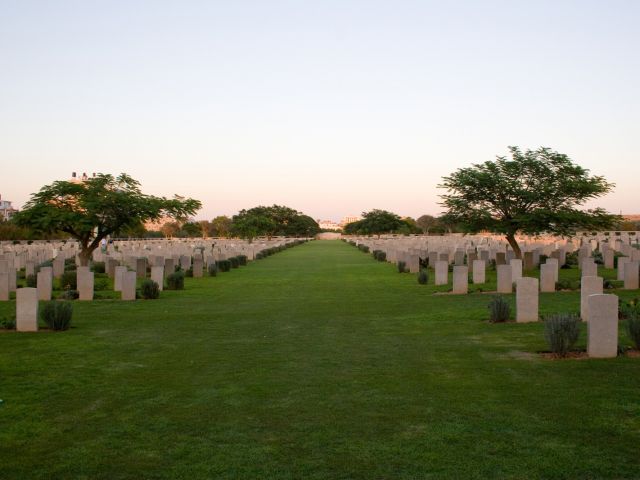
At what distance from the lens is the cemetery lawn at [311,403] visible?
5.47 meters

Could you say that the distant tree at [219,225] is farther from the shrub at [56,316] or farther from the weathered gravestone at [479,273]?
the shrub at [56,316]

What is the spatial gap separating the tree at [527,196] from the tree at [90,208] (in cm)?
1247

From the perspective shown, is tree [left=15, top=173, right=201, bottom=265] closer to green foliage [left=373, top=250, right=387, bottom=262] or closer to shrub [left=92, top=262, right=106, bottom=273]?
shrub [left=92, top=262, right=106, bottom=273]

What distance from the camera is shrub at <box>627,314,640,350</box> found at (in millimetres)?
9805

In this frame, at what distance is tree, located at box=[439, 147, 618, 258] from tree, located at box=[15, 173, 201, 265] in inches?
491

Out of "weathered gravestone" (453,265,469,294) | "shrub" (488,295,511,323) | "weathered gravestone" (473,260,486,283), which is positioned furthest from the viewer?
"weathered gravestone" (473,260,486,283)

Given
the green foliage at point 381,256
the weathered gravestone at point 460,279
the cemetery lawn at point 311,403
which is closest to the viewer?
the cemetery lawn at point 311,403

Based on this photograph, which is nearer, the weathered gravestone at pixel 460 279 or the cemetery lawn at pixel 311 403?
the cemetery lawn at pixel 311 403

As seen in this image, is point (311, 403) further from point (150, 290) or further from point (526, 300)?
point (150, 290)

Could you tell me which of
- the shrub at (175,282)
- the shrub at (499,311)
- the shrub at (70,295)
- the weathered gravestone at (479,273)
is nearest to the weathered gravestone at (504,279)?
the weathered gravestone at (479,273)

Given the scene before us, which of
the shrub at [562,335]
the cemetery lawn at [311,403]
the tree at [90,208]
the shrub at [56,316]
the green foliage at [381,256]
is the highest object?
the tree at [90,208]

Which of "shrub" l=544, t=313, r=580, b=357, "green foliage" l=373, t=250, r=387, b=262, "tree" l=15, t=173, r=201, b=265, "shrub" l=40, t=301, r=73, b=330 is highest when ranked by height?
"tree" l=15, t=173, r=201, b=265

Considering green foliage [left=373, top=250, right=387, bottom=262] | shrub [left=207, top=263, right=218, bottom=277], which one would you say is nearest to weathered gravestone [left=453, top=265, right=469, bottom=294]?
shrub [left=207, top=263, right=218, bottom=277]

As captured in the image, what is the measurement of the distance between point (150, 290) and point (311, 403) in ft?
40.4
